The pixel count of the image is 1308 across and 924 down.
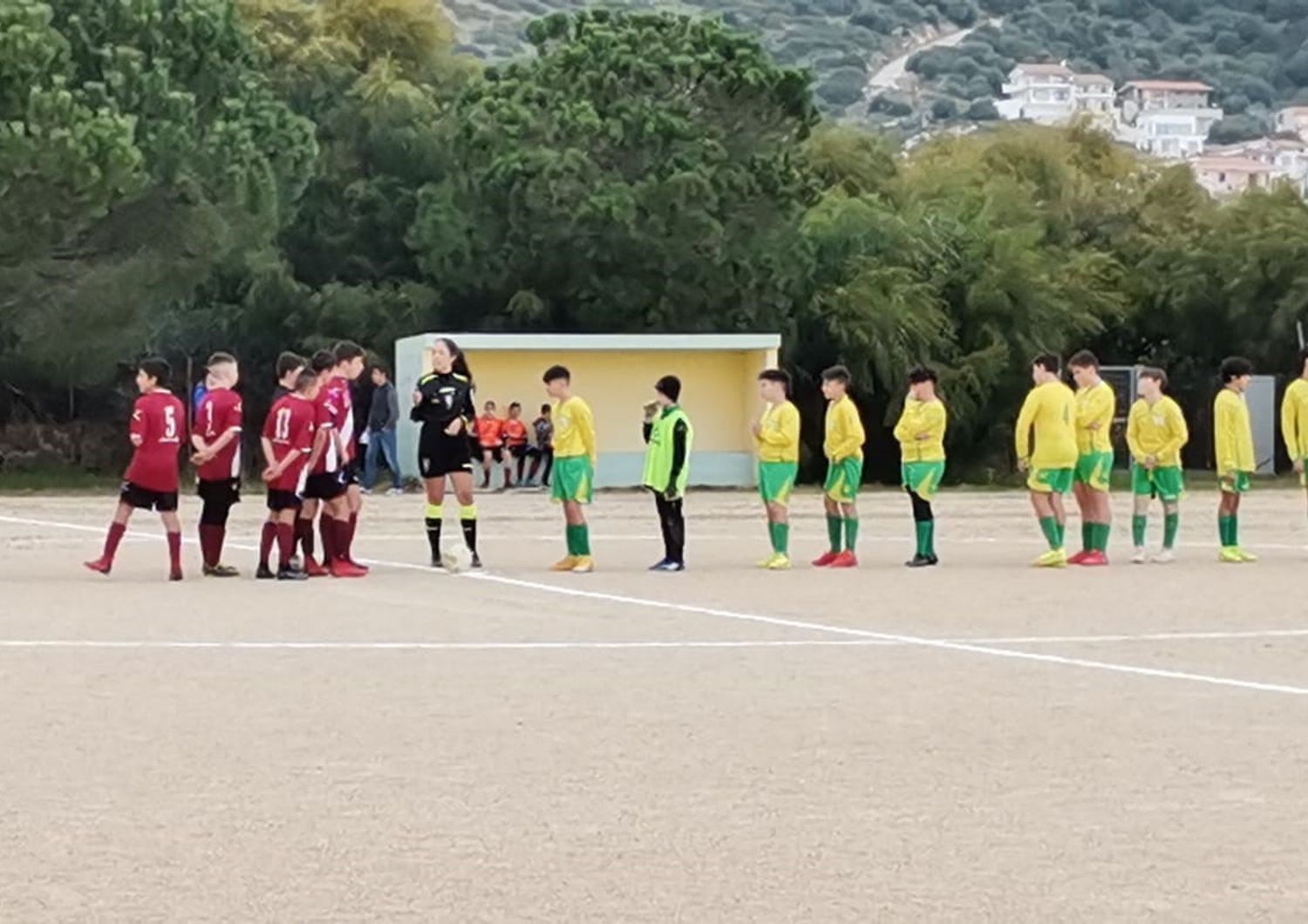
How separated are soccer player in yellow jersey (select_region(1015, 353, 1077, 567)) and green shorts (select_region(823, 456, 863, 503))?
144 cm

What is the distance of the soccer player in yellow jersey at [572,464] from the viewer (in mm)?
20312

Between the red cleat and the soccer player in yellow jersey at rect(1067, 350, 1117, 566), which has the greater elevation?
the soccer player in yellow jersey at rect(1067, 350, 1117, 566)

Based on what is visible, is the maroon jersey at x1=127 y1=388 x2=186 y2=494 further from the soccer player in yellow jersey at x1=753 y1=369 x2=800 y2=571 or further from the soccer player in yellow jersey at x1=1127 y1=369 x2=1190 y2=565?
the soccer player in yellow jersey at x1=1127 y1=369 x2=1190 y2=565

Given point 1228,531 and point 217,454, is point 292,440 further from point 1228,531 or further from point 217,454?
point 1228,531

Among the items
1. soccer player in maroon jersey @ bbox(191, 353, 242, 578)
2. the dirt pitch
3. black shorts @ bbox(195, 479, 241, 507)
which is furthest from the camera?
black shorts @ bbox(195, 479, 241, 507)

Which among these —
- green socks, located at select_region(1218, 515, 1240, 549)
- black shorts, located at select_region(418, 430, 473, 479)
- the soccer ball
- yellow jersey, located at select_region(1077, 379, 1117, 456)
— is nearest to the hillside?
green socks, located at select_region(1218, 515, 1240, 549)

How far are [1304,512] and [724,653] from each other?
60.6ft

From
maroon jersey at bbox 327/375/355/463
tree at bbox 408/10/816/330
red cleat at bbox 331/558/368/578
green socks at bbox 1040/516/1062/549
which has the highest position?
tree at bbox 408/10/816/330

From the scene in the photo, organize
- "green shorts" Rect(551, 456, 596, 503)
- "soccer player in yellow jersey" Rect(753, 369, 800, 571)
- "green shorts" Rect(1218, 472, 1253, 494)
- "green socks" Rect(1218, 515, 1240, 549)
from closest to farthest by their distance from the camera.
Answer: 1. "green shorts" Rect(551, 456, 596, 503)
2. "soccer player in yellow jersey" Rect(753, 369, 800, 571)
3. "green shorts" Rect(1218, 472, 1253, 494)
4. "green socks" Rect(1218, 515, 1240, 549)

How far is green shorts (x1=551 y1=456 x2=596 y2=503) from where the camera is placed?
2028 centimetres

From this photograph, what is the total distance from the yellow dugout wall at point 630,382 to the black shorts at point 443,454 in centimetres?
1675

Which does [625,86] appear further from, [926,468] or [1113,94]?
[1113,94]

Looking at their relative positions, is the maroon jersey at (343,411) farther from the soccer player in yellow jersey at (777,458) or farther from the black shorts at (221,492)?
the soccer player in yellow jersey at (777,458)

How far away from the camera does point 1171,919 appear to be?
278 inches
